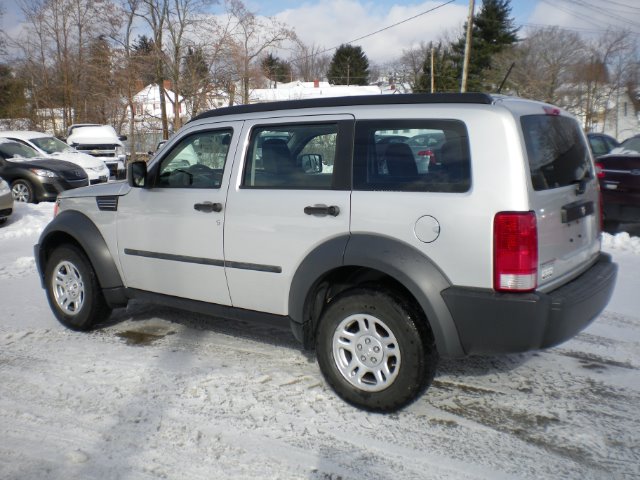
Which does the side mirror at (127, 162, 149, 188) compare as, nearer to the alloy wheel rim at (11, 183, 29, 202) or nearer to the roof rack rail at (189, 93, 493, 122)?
the roof rack rail at (189, 93, 493, 122)

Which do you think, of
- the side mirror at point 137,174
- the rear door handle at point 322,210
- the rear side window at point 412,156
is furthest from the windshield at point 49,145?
the rear side window at point 412,156

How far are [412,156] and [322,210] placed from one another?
0.65m

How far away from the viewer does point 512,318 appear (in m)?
3.05

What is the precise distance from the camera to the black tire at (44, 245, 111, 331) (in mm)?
5012

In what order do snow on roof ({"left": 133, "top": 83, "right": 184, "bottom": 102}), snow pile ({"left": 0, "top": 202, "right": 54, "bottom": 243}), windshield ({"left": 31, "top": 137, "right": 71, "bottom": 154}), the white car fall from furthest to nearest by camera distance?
snow on roof ({"left": 133, "top": 83, "right": 184, "bottom": 102}), windshield ({"left": 31, "top": 137, "right": 71, "bottom": 154}), the white car, snow pile ({"left": 0, "top": 202, "right": 54, "bottom": 243})

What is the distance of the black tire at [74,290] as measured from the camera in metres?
5.01

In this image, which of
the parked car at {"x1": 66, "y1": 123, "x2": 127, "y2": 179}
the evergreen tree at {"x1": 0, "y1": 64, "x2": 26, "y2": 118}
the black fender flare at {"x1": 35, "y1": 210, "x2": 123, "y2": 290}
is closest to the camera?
the black fender flare at {"x1": 35, "y1": 210, "x2": 123, "y2": 290}

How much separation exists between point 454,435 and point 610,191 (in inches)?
275

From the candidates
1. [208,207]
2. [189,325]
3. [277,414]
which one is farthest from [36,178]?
[277,414]

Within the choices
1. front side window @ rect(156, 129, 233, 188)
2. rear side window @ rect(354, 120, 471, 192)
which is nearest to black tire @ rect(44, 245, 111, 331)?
front side window @ rect(156, 129, 233, 188)

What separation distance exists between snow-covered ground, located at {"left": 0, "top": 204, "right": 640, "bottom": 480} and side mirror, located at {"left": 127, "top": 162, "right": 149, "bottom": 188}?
4.43 feet

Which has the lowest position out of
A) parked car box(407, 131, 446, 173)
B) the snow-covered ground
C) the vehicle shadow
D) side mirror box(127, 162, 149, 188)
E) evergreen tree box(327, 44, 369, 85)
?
the snow-covered ground

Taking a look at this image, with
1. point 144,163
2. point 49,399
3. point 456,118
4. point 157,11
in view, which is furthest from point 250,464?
A: point 157,11

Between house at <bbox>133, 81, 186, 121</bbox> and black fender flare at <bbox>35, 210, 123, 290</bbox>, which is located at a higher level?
house at <bbox>133, 81, 186, 121</bbox>
